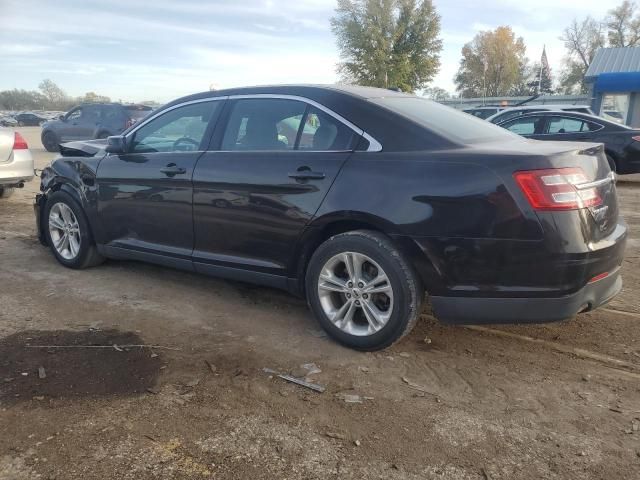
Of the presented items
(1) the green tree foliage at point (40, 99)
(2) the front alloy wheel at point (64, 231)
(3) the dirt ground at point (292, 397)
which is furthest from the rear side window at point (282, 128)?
(1) the green tree foliage at point (40, 99)

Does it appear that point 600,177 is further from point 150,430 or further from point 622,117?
point 622,117

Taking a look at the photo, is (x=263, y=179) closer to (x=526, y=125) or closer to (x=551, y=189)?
(x=551, y=189)

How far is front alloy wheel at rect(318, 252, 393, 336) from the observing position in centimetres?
335

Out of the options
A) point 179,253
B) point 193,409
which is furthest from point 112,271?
point 193,409

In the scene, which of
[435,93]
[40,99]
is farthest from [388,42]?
[40,99]

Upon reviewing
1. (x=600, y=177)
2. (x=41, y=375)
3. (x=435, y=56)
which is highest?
(x=435, y=56)

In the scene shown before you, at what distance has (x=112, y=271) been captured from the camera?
525 cm

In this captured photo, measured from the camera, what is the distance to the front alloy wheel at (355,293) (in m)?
3.35

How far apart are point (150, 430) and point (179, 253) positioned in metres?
1.89

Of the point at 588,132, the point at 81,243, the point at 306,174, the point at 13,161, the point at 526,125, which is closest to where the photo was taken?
the point at 306,174

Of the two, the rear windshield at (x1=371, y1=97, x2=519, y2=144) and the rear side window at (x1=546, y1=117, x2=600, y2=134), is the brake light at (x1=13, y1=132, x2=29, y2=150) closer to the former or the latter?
the rear windshield at (x1=371, y1=97, x2=519, y2=144)

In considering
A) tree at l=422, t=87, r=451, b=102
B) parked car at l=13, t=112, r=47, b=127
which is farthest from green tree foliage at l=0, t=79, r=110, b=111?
tree at l=422, t=87, r=451, b=102

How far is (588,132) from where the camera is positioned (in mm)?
10711

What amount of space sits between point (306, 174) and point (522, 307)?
4.98 ft
